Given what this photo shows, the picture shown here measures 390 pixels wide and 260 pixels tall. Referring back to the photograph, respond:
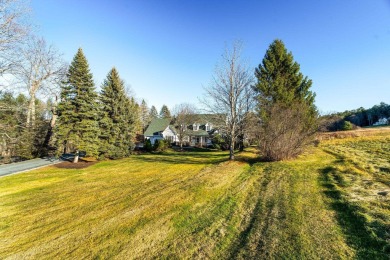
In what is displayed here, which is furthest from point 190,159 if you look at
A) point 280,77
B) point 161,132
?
point 161,132

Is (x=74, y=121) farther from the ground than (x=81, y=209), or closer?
farther from the ground

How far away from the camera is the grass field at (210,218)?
4066 millimetres

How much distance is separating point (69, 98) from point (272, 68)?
22467 mm

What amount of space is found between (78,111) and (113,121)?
13.1 feet

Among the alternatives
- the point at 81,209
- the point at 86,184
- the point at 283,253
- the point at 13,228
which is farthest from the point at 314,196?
the point at 86,184

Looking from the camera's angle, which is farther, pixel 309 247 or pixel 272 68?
pixel 272 68

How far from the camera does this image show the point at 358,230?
14.0 feet

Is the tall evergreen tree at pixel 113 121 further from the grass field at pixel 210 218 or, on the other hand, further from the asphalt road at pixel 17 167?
the grass field at pixel 210 218

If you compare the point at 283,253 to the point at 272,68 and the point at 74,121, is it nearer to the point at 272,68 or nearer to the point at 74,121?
the point at 74,121

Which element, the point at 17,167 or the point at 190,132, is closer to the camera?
the point at 17,167

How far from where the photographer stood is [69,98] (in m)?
18.3

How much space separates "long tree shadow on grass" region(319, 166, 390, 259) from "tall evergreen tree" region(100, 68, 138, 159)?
20077 millimetres

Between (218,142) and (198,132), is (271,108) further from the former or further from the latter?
(198,132)

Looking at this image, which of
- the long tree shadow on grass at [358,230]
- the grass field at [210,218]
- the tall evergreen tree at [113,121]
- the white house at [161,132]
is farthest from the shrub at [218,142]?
the long tree shadow on grass at [358,230]
